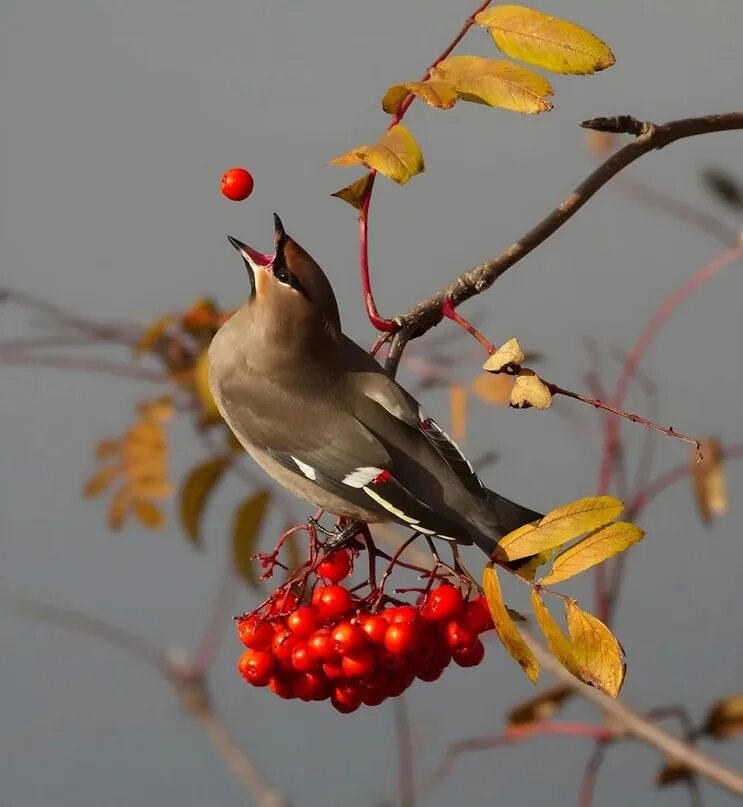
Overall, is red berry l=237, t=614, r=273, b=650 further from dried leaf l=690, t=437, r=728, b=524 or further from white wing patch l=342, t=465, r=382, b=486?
dried leaf l=690, t=437, r=728, b=524

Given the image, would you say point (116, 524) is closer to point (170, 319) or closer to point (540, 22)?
point (170, 319)

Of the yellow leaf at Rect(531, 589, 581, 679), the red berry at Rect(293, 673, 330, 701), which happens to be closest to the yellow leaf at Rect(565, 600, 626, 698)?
the yellow leaf at Rect(531, 589, 581, 679)

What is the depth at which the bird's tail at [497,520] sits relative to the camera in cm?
81

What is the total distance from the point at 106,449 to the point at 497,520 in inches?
33.4

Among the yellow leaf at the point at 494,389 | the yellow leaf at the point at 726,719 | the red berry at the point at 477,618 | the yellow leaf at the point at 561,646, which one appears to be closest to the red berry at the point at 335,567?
the red berry at the point at 477,618

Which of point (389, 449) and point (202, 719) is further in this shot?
point (202, 719)

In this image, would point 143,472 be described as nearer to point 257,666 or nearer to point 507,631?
point 257,666

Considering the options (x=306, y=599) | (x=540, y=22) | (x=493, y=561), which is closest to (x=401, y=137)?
(x=540, y=22)

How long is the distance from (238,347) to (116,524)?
0.71m

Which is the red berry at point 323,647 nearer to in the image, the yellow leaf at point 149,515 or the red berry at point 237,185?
the red berry at point 237,185

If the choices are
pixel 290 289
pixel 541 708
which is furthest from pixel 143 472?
pixel 290 289

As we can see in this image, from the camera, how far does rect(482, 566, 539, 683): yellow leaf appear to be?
72cm

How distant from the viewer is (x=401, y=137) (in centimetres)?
76

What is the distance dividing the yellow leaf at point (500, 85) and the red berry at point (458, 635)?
35 cm
